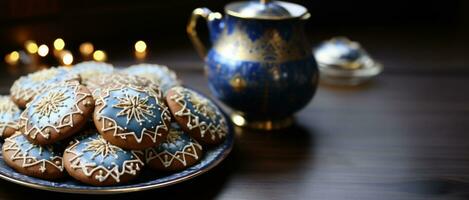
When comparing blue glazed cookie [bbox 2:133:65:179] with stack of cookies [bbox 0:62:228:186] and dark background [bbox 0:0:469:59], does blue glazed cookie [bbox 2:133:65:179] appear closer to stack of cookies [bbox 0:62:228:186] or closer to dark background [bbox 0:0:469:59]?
stack of cookies [bbox 0:62:228:186]

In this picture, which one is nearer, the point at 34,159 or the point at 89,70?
the point at 34,159

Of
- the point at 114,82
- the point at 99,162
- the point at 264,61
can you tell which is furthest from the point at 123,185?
the point at 264,61

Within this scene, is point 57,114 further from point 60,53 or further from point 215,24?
point 60,53

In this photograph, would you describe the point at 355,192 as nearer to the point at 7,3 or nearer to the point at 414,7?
the point at 7,3

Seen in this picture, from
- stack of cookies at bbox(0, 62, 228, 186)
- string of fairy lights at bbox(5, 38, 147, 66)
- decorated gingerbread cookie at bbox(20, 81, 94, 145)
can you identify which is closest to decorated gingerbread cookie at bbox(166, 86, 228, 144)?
stack of cookies at bbox(0, 62, 228, 186)

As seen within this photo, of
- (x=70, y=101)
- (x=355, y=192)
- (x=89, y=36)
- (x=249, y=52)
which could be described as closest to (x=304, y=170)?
(x=355, y=192)

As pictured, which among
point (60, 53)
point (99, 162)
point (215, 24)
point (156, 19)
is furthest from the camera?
point (156, 19)

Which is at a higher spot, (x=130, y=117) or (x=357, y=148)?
(x=130, y=117)
